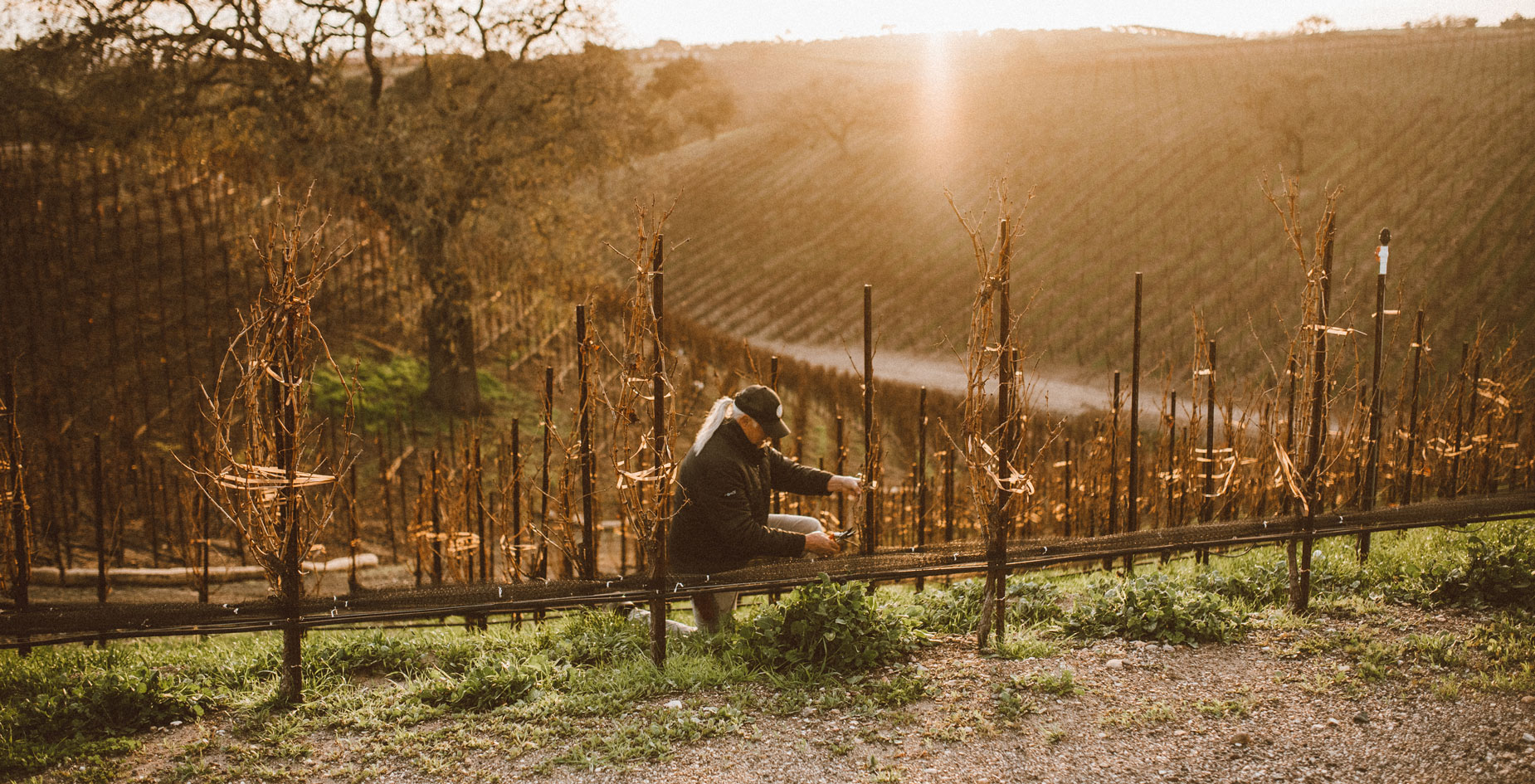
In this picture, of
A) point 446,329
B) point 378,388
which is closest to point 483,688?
point 446,329

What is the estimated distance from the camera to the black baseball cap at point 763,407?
3902 millimetres

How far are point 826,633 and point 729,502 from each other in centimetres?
68

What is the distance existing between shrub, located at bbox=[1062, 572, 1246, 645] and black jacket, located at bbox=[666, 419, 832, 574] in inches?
50.1

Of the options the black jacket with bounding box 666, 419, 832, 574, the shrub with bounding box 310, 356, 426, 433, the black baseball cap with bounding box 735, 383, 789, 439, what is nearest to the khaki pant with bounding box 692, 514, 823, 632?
the black jacket with bounding box 666, 419, 832, 574

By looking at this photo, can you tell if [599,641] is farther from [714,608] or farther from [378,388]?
[378,388]

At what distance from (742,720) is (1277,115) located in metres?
26.1

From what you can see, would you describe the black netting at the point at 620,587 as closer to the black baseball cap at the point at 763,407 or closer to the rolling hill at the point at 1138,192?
the black baseball cap at the point at 763,407

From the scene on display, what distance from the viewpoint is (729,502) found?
384 cm

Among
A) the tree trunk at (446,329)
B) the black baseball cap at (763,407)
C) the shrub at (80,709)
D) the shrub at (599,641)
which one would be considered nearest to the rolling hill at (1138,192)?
the tree trunk at (446,329)

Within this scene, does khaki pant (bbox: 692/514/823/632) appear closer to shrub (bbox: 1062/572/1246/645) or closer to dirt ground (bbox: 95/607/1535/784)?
dirt ground (bbox: 95/607/1535/784)

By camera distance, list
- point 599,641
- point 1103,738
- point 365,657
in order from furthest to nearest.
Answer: point 599,641
point 365,657
point 1103,738

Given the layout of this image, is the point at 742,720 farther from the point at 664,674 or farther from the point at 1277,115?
the point at 1277,115

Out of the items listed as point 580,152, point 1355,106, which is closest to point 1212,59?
point 1355,106

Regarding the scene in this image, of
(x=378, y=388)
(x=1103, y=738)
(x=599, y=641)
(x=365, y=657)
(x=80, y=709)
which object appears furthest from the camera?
(x=378, y=388)
